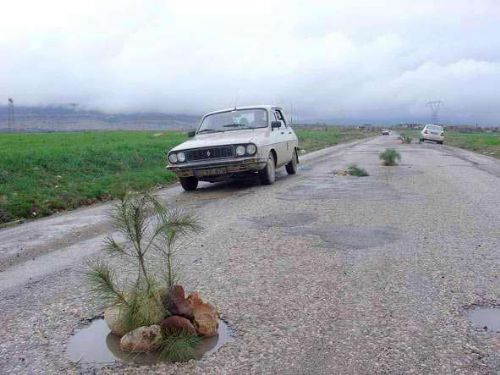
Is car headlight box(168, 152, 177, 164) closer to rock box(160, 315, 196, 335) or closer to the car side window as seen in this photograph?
the car side window

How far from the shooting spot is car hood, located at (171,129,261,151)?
10.3m

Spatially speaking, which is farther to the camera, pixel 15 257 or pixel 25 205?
pixel 25 205

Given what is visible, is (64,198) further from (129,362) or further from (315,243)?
(129,362)

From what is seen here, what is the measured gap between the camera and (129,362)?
3.12 metres

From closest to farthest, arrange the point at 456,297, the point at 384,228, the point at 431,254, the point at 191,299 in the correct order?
1. the point at 191,299
2. the point at 456,297
3. the point at 431,254
4. the point at 384,228

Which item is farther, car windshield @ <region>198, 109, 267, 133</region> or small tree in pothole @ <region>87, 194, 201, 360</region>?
car windshield @ <region>198, 109, 267, 133</region>

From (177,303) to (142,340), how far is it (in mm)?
315

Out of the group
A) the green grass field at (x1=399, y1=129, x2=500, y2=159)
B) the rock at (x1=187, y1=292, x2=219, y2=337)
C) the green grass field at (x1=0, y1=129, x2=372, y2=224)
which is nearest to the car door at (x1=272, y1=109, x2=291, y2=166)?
the green grass field at (x1=0, y1=129, x2=372, y2=224)

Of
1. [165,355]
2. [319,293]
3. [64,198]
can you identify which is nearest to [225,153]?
[64,198]

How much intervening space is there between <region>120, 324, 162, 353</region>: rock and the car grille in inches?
282

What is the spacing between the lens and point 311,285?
4.31 metres

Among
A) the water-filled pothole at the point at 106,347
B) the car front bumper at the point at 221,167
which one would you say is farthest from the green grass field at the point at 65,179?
the water-filled pothole at the point at 106,347

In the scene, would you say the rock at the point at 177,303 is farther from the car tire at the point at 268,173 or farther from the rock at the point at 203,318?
the car tire at the point at 268,173

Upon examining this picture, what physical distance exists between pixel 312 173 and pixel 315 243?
26.6ft
